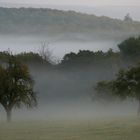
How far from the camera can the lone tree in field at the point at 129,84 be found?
55.4 metres

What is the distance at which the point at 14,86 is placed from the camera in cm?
5025

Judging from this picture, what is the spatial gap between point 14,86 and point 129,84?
13369 millimetres

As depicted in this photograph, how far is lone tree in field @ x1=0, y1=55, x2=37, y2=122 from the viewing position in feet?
165

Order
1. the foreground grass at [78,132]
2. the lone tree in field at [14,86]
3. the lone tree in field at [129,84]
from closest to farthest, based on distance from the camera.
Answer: the foreground grass at [78,132] → the lone tree in field at [14,86] → the lone tree in field at [129,84]

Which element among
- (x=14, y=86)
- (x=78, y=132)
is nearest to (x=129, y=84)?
(x=14, y=86)

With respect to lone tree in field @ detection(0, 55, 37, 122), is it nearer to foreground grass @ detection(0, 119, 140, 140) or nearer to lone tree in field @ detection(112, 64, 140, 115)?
foreground grass @ detection(0, 119, 140, 140)

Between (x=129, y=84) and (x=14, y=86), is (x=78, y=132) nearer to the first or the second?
(x=14, y=86)

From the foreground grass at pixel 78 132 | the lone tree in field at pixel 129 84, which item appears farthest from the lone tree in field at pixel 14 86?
the lone tree in field at pixel 129 84

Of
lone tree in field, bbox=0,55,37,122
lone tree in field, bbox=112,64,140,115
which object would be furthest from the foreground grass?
lone tree in field, bbox=112,64,140,115

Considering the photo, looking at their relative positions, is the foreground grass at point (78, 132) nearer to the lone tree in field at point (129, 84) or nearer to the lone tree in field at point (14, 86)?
the lone tree in field at point (14, 86)

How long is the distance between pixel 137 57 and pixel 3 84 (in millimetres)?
68007

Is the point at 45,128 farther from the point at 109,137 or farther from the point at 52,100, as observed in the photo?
the point at 52,100

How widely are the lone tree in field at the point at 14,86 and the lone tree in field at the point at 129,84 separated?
10.4 metres

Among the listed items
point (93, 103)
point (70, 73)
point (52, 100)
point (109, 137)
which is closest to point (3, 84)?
point (109, 137)
